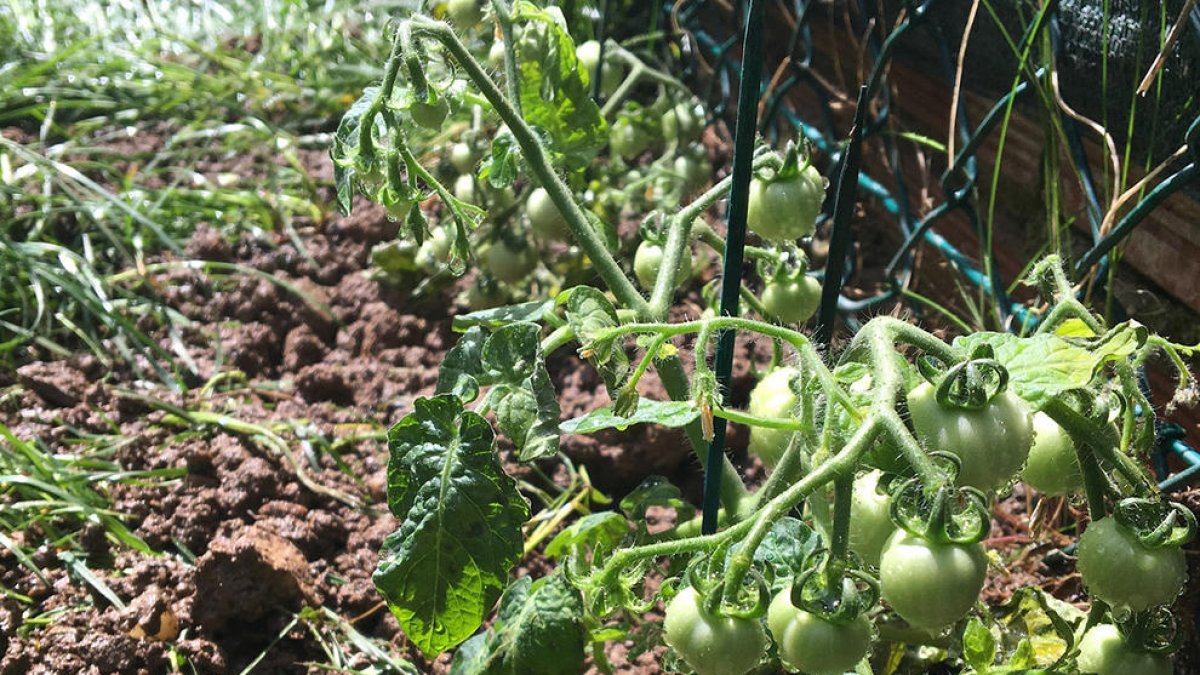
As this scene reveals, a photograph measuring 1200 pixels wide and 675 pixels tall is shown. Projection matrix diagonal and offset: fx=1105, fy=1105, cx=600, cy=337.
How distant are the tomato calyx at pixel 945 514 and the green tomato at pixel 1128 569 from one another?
0.18m

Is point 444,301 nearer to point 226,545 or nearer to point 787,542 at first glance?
point 226,545

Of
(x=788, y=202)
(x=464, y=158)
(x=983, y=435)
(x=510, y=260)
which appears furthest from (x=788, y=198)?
(x=464, y=158)

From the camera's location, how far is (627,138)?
216 cm

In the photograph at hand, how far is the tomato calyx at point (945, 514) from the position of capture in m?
0.86

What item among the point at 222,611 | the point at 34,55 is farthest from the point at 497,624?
the point at 34,55

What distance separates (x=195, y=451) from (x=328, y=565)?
30cm

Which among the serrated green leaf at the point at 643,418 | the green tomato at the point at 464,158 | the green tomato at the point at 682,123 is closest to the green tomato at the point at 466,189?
the green tomato at the point at 464,158

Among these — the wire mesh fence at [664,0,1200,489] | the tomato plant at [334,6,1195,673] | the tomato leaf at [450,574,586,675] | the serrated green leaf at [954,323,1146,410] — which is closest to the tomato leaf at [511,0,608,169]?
the tomato plant at [334,6,1195,673]

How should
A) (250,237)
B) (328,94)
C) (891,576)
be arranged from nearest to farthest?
(891,576) < (250,237) < (328,94)

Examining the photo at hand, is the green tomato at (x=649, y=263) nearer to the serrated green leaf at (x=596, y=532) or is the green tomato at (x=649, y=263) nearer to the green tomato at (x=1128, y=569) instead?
the serrated green leaf at (x=596, y=532)

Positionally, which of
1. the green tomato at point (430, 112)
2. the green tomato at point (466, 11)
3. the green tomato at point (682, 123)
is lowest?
the green tomato at point (682, 123)

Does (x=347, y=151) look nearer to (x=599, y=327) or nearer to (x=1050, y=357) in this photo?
(x=599, y=327)

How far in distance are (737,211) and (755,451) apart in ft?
1.06

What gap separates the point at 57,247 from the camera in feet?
7.66
